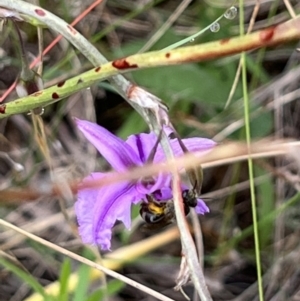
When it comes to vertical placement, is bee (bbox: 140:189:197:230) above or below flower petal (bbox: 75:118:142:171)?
below

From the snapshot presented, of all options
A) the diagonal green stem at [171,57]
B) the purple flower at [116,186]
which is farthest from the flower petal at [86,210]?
the diagonal green stem at [171,57]

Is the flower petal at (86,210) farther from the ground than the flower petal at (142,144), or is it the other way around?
the flower petal at (142,144)

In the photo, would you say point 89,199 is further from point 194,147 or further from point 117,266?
point 117,266

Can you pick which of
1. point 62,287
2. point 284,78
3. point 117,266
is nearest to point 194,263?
point 62,287

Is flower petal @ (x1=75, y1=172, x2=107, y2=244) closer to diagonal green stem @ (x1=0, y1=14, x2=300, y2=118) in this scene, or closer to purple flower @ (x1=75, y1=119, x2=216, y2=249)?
purple flower @ (x1=75, y1=119, x2=216, y2=249)

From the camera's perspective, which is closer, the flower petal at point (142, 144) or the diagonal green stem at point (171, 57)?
the diagonal green stem at point (171, 57)

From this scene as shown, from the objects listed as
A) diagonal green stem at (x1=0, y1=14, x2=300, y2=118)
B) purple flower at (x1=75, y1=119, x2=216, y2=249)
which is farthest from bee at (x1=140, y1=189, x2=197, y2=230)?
diagonal green stem at (x1=0, y1=14, x2=300, y2=118)

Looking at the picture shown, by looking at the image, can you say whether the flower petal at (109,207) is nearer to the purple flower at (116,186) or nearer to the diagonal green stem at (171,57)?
the purple flower at (116,186)

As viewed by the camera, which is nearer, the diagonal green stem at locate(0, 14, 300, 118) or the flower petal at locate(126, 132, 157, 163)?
the diagonal green stem at locate(0, 14, 300, 118)
